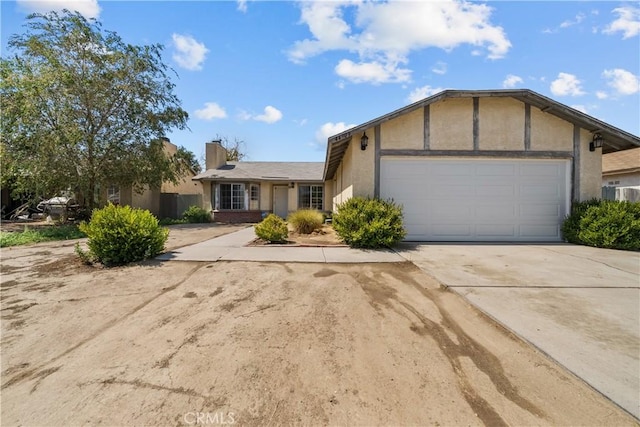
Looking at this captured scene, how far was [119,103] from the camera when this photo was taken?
46.6ft

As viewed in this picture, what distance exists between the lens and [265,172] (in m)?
19.1

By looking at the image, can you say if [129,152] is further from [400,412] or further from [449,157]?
[400,412]

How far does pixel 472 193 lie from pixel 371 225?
3.76m

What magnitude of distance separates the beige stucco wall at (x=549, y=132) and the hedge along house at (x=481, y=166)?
0.03 meters

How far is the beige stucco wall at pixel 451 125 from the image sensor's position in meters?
8.47

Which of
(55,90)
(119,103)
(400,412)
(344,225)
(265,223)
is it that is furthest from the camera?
(119,103)

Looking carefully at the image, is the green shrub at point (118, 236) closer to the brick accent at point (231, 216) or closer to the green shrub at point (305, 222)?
the green shrub at point (305, 222)

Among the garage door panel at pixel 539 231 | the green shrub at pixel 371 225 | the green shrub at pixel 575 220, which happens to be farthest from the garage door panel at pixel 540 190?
the green shrub at pixel 371 225

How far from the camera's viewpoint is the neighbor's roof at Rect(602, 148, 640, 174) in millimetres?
13539

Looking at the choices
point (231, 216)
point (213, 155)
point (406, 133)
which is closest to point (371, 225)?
point (406, 133)

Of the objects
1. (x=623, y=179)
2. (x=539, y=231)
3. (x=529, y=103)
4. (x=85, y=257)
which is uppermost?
(x=529, y=103)

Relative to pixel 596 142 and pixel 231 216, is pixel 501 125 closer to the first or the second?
pixel 596 142

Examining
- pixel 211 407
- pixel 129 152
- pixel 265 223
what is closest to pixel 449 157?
pixel 265 223

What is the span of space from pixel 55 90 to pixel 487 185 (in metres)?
17.9
